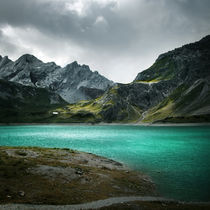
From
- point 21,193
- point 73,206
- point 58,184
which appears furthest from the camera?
point 58,184

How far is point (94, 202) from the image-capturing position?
62.6ft

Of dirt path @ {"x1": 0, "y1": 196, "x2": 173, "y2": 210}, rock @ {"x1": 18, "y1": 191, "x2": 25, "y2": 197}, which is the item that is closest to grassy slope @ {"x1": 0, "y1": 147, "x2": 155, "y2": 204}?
rock @ {"x1": 18, "y1": 191, "x2": 25, "y2": 197}

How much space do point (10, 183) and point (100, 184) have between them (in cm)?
1105

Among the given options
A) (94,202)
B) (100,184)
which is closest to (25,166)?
(100,184)

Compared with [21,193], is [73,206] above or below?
below

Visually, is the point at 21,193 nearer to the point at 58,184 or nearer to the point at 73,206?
the point at 58,184

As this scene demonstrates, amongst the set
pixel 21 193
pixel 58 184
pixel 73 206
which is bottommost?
pixel 58 184

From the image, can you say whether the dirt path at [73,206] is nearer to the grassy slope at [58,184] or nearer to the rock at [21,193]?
the grassy slope at [58,184]

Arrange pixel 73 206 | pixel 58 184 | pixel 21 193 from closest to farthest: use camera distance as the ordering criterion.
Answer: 1. pixel 73 206
2. pixel 21 193
3. pixel 58 184

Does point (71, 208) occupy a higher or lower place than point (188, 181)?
higher

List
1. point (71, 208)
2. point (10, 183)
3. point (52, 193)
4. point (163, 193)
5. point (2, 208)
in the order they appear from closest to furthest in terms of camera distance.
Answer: point (2, 208), point (71, 208), point (52, 193), point (10, 183), point (163, 193)

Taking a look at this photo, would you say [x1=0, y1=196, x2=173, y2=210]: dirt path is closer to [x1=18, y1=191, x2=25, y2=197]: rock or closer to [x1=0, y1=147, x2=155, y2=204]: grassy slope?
[x1=0, y1=147, x2=155, y2=204]: grassy slope

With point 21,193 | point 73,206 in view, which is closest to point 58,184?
point 21,193

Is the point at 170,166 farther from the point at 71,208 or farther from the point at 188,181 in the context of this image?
the point at 71,208
